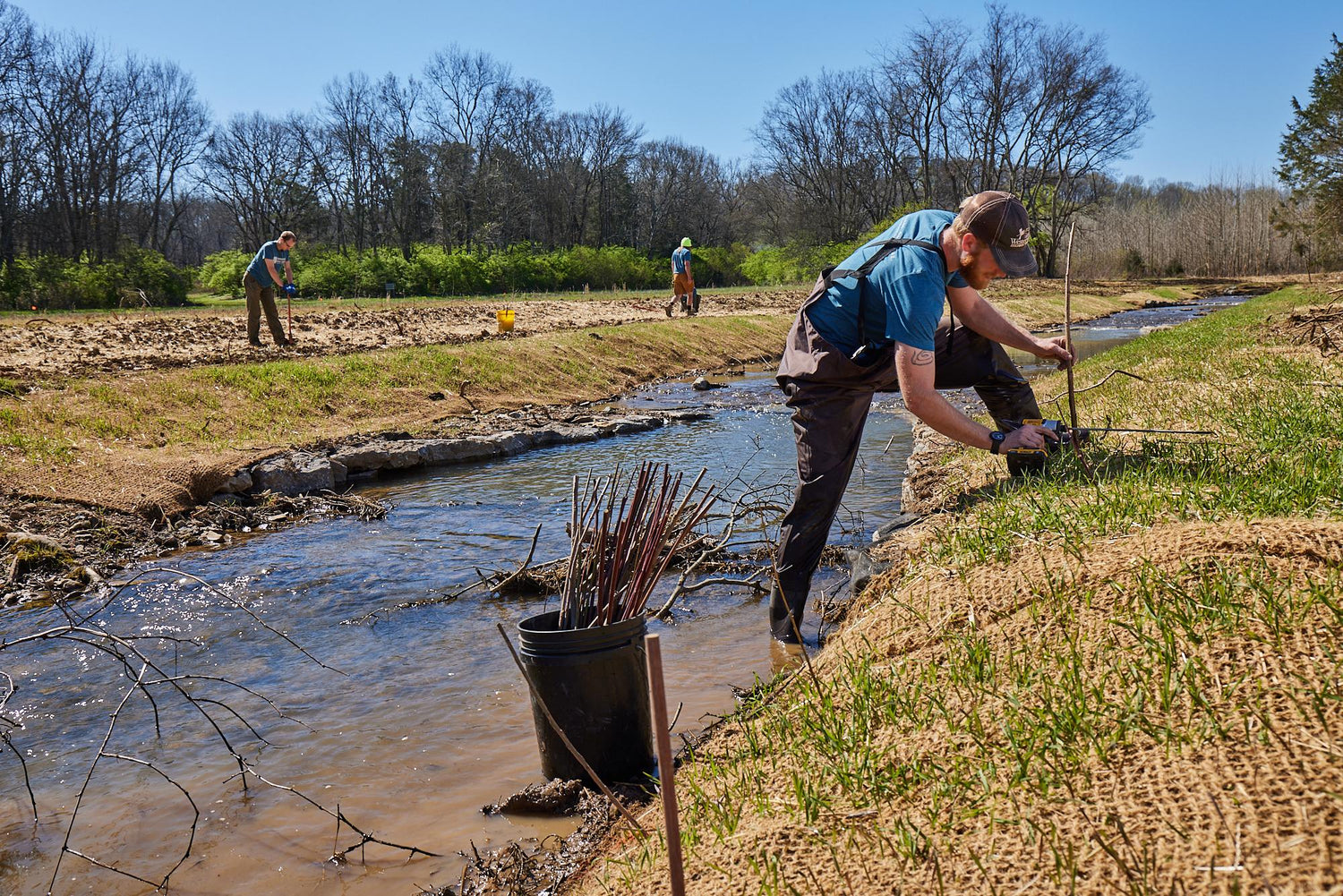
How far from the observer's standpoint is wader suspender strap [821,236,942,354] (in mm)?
4109

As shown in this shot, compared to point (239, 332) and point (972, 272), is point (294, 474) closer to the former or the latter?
point (972, 272)

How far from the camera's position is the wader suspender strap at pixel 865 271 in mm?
4109

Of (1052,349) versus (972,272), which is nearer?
(972,272)

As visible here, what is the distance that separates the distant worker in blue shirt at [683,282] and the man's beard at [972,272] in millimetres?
17323

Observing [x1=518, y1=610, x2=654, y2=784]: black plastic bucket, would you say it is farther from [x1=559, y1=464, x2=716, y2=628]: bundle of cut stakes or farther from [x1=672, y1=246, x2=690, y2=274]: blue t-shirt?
[x1=672, y1=246, x2=690, y2=274]: blue t-shirt

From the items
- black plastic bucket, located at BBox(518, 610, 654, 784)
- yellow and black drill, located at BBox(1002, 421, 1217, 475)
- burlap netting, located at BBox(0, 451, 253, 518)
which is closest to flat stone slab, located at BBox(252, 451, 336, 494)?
burlap netting, located at BBox(0, 451, 253, 518)

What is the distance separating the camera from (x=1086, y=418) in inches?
279

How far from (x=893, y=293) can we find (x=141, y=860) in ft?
11.6

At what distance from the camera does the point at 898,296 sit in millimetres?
3961

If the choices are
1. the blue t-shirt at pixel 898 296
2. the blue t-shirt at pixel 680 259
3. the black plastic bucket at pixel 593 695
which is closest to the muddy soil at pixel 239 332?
the blue t-shirt at pixel 680 259

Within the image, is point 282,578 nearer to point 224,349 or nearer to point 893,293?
point 893,293

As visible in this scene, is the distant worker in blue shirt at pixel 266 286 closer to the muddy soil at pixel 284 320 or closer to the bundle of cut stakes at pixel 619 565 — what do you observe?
the muddy soil at pixel 284 320

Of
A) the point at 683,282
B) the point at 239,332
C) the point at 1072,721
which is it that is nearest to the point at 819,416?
the point at 1072,721

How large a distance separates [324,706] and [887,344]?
3.16 metres
